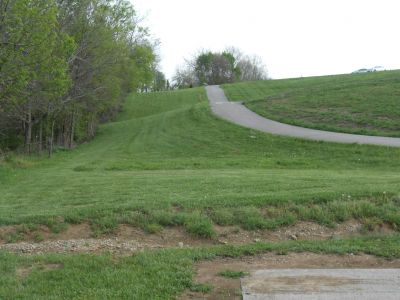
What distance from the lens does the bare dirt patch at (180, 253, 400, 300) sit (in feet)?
17.4

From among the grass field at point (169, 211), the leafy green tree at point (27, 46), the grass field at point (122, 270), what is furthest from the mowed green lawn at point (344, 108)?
the grass field at point (122, 270)

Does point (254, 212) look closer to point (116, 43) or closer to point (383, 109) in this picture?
point (383, 109)

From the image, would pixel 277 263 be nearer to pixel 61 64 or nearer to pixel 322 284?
pixel 322 284

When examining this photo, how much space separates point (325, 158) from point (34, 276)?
14.2m

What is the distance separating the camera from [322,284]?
16.4 ft

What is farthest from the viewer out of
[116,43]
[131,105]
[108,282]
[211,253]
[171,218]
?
[131,105]

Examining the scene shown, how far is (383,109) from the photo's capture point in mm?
24922

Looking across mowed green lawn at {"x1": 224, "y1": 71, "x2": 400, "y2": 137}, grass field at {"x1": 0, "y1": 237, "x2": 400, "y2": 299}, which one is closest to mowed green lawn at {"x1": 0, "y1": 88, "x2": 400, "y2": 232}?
grass field at {"x1": 0, "y1": 237, "x2": 400, "y2": 299}

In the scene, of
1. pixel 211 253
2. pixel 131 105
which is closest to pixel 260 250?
pixel 211 253

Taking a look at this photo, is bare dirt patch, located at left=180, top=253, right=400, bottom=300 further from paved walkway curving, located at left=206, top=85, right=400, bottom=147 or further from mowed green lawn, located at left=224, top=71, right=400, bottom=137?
mowed green lawn, located at left=224, top=71, right=400, bottom=137

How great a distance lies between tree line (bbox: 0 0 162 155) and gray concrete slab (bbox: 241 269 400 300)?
1317 centimetres

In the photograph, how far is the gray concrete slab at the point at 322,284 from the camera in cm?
470

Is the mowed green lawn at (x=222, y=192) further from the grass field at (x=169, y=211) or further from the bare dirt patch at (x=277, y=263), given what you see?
the bare dirt patch at (x=277, y=263)

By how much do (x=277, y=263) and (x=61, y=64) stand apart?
15392mm
